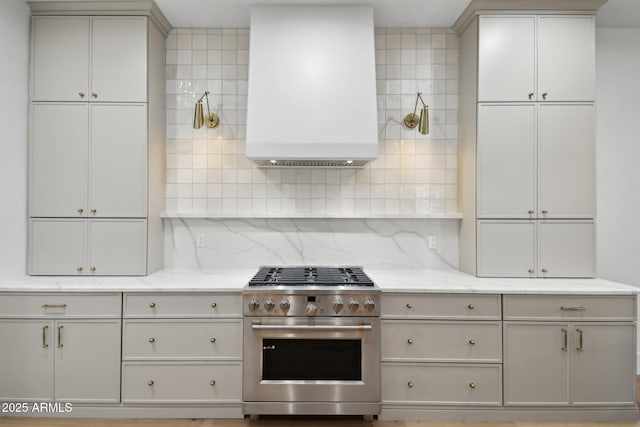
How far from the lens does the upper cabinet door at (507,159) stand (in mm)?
2754

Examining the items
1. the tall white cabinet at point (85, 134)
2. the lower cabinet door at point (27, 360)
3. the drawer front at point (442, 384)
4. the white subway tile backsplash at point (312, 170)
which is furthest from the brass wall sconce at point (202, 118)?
the drawer front at point (442, 384)

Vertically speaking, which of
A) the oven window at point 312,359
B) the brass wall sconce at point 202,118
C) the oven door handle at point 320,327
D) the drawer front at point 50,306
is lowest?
the oven window at point 312,359

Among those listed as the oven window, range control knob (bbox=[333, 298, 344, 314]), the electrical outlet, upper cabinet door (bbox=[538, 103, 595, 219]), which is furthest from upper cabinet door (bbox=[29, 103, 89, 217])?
upper cabinet door (bbox=[538, 103, 595, 219])

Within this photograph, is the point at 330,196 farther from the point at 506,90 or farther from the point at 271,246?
the point at 506,90

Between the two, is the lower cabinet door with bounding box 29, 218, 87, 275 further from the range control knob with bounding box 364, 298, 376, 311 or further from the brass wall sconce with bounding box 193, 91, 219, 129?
the range control knob with bounding box 364, 298, 376, 311

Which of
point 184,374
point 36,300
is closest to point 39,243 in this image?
point 36,300

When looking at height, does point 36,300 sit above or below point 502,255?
below

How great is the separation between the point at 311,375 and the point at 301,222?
1165 mm

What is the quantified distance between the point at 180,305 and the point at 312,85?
161cm

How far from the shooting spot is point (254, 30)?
275cm

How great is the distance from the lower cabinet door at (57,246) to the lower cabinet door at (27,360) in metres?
0.42

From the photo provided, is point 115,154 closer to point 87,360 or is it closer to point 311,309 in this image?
point 87,360

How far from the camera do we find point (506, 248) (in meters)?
2.79

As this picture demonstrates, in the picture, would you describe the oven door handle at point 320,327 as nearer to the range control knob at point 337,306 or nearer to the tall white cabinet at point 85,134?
the range control knob at point 337,306
